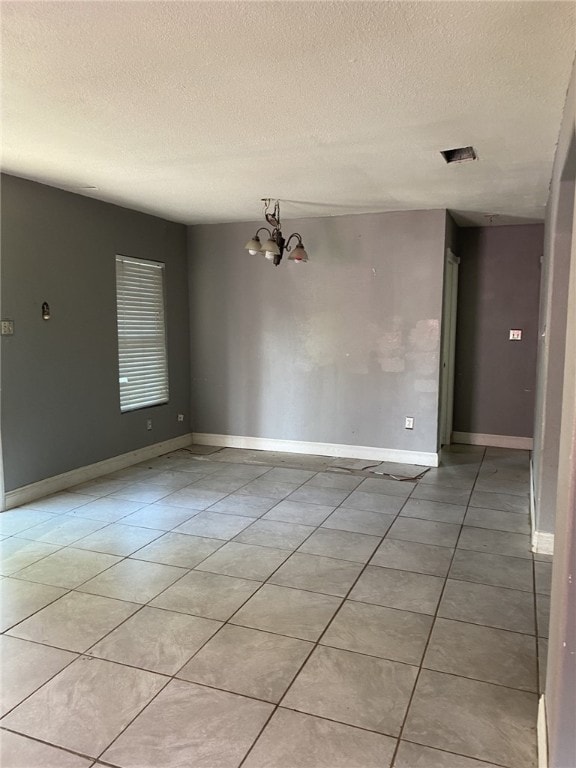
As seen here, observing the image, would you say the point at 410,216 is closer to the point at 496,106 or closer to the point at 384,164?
the point at 384,164

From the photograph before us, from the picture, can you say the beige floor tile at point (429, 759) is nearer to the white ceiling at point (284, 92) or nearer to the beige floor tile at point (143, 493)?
the white ceiling at point (284, 92)

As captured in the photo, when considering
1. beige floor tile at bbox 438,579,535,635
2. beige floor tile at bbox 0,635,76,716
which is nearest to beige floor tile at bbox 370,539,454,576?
beige floor tile at bbox 438,579,535,635

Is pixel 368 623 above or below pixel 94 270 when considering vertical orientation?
A: below

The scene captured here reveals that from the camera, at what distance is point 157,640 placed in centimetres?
234

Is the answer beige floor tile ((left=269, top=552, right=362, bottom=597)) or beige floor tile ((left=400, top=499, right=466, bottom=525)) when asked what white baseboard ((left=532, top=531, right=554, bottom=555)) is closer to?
beige floor tile ((left=400, top=499, right=466, bottom=525))

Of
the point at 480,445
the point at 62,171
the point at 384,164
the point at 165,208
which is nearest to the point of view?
the point at 384,164

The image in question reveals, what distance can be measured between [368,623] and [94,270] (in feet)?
11.6

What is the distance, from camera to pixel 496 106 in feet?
8.21

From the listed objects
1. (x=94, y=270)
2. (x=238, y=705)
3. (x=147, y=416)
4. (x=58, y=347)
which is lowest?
(x=238, y=705)

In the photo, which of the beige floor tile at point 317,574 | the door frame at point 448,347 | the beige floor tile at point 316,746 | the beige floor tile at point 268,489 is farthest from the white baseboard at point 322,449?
the beige floor tile at point 316,746

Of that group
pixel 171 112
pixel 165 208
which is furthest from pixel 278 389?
pixel 171 112

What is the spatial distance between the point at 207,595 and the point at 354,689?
37.5 inches

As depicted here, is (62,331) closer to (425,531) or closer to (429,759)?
(425,531)

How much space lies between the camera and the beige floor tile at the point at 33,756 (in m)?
1.70
